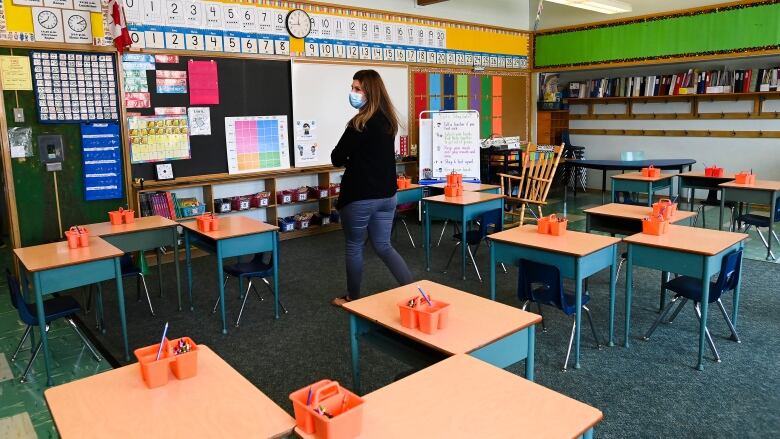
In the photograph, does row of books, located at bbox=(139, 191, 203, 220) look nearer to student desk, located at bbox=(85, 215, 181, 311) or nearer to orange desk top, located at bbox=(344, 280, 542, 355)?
student desk, located at bbox=(85, 215, 181, 311)

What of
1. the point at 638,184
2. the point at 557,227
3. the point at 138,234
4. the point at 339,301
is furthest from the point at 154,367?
the point at 638,184

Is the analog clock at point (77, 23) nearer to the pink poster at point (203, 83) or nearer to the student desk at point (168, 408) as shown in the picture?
the pink poster at point (203, 83)

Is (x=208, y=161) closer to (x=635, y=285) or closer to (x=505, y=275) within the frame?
(x=505, y=275)

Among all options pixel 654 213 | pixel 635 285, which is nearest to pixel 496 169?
pixel 635 285

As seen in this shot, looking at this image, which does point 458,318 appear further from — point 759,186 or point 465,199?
point 759,186

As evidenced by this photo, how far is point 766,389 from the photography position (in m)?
3.13

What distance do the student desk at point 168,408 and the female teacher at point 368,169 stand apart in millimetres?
2254

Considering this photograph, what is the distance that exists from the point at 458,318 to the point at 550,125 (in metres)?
9.47

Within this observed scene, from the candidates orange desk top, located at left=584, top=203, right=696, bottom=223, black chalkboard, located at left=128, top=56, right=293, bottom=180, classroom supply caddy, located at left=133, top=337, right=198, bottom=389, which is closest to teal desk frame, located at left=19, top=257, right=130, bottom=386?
classroom supply caddy, located at left=133, top=337, right=198, bottom=389

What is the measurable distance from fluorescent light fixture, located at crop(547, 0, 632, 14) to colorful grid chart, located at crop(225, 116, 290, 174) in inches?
181

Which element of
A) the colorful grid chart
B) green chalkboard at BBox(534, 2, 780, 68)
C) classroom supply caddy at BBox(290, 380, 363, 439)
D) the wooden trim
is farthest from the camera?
the wooden trim

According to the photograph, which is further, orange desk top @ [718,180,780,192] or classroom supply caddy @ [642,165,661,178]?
classroom supply caddy @ [642,165,661,178]

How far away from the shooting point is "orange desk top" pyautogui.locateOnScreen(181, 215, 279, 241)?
4.09m

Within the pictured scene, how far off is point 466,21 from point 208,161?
16.7 feet
